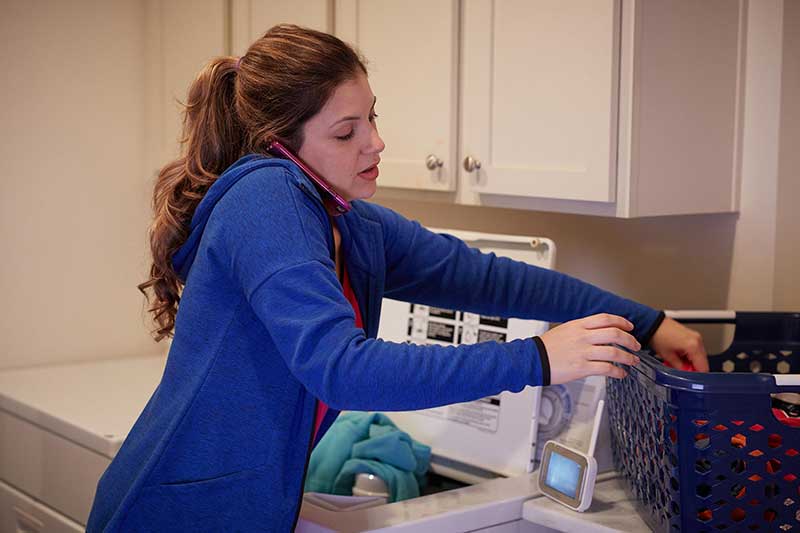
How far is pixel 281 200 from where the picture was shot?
123 cm

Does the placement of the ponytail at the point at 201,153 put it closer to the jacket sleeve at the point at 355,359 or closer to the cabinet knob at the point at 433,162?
the jacket sleeve at the point at 355,359

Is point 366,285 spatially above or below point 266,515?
above

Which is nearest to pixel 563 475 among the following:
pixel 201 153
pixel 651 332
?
pixel 651 332

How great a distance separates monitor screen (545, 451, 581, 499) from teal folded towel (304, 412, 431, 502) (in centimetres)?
32

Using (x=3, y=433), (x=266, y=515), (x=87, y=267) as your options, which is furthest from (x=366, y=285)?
(x=87, y=267)

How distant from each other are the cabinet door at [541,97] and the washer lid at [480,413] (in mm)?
130

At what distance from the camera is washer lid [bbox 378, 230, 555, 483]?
1833mm

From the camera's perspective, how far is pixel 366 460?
181 cm

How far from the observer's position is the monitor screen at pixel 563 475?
4.94 feet

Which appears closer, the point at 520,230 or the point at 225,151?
the point at 225,151

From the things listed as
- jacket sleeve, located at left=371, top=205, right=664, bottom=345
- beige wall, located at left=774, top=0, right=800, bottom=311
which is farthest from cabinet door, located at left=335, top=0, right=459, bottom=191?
beige wall, located at left=774, top=0, right=800, bottom=311

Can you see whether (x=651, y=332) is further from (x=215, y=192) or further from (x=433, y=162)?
(x=215, y=192)

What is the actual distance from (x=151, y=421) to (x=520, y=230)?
1110 millimetres

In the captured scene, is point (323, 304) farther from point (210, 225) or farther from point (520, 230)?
point (520, 230)
